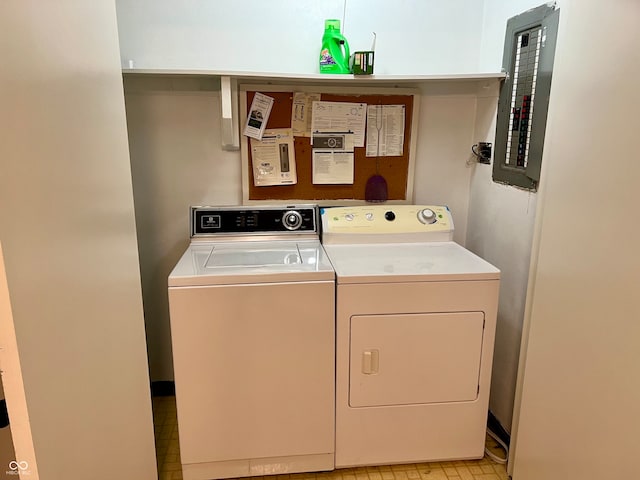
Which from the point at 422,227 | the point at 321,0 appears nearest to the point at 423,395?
the point at 422,227

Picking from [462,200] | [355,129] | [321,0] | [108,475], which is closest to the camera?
[108,475]

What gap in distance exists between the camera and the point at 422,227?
7.44ft

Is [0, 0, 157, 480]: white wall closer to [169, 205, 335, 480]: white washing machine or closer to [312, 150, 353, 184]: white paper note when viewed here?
[169, 205, 335, 480]: white washing machine

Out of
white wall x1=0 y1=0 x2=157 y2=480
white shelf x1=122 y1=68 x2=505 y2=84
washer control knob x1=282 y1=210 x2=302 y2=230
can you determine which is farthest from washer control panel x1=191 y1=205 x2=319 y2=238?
white wall x1=0 y1=0 x2=157 y2=480

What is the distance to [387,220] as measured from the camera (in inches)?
89.0

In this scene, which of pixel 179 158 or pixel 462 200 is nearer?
pixel 179 158

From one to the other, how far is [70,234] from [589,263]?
1367 mm

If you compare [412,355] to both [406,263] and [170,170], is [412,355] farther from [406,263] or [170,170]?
[170,170]

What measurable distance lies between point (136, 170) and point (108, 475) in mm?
1455

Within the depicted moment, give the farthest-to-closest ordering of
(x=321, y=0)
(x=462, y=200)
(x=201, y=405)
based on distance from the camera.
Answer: (x=462, y=200) < (x=321, y=0) < (x=201, y=405)

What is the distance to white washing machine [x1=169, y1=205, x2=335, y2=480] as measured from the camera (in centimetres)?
Result: 174

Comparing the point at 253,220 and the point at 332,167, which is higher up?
the point at 332,167

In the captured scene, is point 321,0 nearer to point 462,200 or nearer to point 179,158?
point 179,158

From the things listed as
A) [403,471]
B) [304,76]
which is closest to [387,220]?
[304,76]
